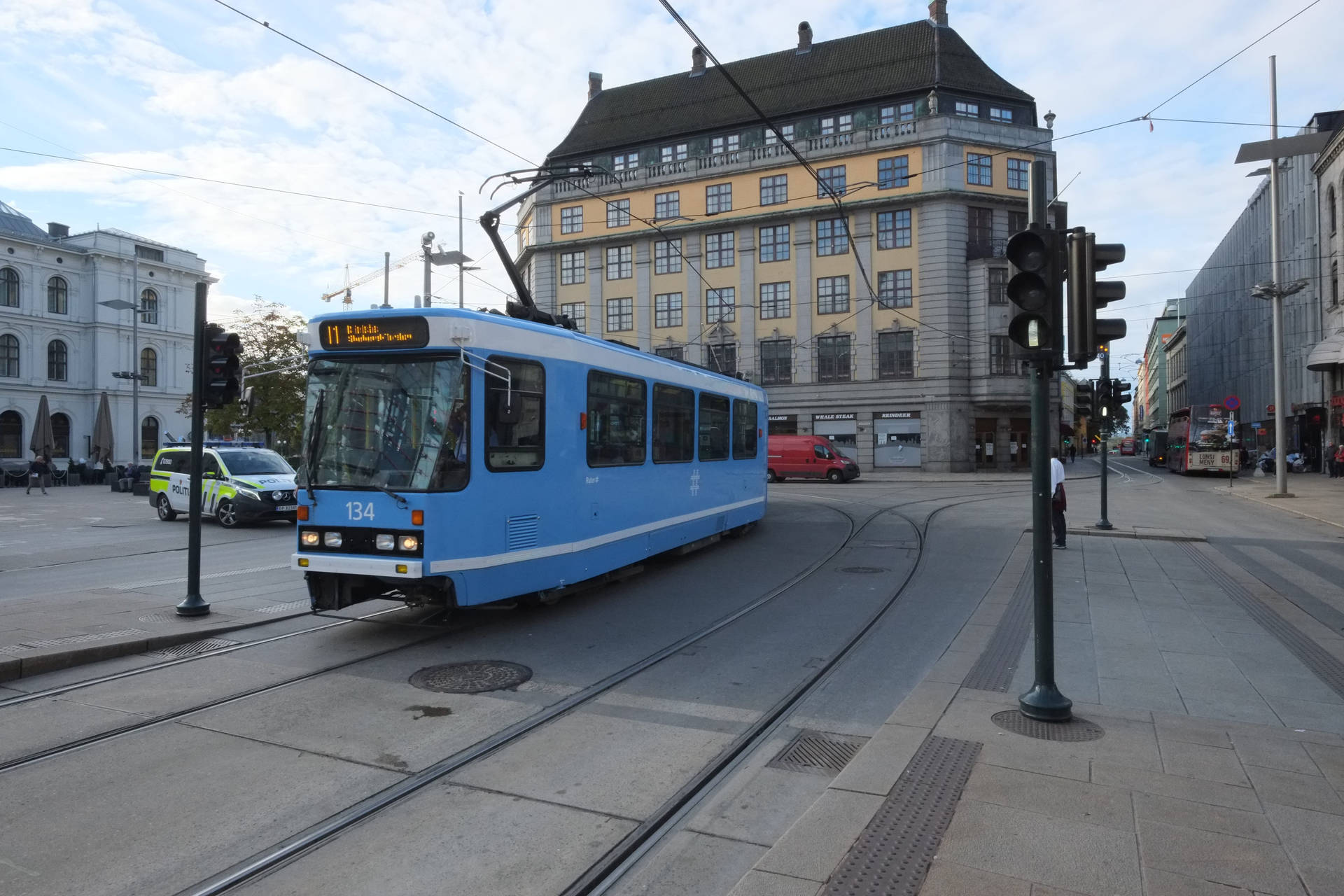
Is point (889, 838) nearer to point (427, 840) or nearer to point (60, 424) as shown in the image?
point (427, 840)

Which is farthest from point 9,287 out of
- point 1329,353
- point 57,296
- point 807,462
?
point 1329,353

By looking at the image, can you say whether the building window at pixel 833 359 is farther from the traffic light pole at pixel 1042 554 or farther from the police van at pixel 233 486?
the traffic light pole at pixel 1042 554

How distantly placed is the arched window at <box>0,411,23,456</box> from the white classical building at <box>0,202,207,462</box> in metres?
0.04

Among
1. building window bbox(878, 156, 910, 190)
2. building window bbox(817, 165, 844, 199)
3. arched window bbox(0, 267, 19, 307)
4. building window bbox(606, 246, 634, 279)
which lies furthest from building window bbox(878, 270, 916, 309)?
arched window bbox(0, 267, 19, 307)

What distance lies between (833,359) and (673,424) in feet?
122

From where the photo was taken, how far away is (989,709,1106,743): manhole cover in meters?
5.16

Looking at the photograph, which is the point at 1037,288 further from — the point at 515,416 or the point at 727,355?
the point at 727,355

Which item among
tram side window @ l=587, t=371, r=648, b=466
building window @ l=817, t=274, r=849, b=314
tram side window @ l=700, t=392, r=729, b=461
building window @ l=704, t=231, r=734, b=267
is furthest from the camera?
building window @ l=704, t=231, r=734, b=267

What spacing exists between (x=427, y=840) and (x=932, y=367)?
43.9m

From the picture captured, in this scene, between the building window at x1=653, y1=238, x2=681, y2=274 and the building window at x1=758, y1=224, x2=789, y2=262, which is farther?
the building window at x1=653, y1=238, x2=681, y2=274

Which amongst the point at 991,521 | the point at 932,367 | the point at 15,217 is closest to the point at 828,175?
the point at 932,367

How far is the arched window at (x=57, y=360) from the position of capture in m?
54.6

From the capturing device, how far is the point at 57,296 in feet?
180

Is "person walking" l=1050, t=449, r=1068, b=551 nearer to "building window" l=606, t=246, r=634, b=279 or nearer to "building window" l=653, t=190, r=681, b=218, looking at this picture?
"building window" l=653, t=190, r=681, b=218
